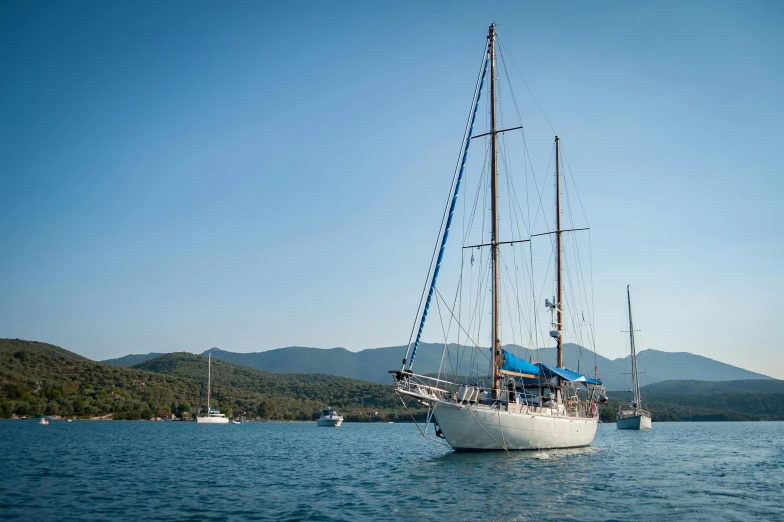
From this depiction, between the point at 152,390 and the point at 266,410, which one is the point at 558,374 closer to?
the point at 266,410

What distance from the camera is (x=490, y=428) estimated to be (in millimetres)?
34188

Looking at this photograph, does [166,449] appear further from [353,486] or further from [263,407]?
[263,407]

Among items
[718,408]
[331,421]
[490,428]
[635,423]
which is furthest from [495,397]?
[718,408]

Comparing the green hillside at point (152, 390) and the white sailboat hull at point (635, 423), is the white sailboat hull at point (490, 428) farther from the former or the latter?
the green hillside at point (152, 390)

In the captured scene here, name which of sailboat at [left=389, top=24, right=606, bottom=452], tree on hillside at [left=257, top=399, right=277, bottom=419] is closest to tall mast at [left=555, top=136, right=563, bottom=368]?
sailboat at [left=389, top=24, right=606, bottom=452]

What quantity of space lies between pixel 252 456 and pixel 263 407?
105 meters

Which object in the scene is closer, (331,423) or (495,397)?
(495,397)

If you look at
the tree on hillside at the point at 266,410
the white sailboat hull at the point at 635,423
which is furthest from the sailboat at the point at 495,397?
the tree on hillside at the point at 266,410

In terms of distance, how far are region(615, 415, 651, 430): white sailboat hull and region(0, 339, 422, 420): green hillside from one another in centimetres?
6494

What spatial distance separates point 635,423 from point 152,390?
107024mm

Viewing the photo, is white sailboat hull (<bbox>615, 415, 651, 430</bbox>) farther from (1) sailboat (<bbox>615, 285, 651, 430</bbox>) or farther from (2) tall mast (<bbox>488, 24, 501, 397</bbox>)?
(2) tall mast (<bbox>488, 24, 501, 397</bbox>)

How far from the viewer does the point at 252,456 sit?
1602 inches

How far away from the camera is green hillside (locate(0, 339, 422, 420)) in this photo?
A: 111 metres

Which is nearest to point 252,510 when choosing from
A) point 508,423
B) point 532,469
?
point 532,469
